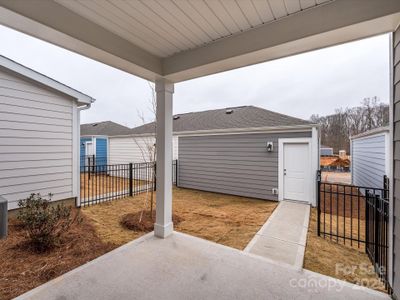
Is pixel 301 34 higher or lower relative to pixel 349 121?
lower

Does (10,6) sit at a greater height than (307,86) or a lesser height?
lesser

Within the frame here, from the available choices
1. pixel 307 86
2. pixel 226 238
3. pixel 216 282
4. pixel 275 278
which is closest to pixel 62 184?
pixel 226 238

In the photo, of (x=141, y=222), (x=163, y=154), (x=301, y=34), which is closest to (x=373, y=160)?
(x=301, y=34)

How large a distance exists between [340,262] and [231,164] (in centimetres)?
457

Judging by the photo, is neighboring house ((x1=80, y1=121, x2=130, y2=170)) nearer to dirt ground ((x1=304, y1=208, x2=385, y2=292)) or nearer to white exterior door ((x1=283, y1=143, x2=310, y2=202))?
white exterior door ((x1=283, y1=143, x2=310, y2=202))

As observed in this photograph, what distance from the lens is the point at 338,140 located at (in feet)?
66.5

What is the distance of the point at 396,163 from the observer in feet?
5.85

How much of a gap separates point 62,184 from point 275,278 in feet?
16.8

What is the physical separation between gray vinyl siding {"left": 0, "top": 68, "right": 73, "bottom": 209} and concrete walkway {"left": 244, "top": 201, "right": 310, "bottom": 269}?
4738mm

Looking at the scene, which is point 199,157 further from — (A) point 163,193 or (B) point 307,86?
(B) point 307,86

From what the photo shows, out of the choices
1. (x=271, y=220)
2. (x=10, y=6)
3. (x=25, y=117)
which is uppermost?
(x=10, y=6)

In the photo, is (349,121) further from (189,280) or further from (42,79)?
(42,79)

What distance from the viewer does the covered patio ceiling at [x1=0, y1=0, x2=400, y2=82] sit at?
167 centimetres

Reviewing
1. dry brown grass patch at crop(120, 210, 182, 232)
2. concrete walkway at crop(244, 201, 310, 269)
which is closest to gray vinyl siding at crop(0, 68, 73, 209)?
dry brown grass patch at crop(120, 210, 182, 232)
